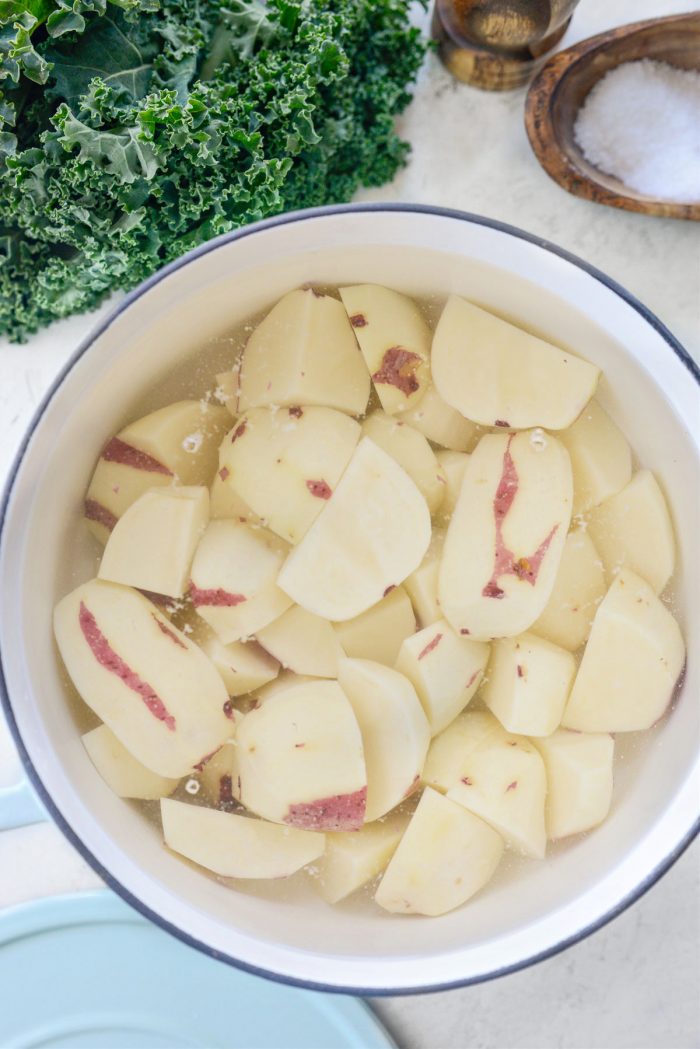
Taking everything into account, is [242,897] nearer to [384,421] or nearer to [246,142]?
A: [384,421]

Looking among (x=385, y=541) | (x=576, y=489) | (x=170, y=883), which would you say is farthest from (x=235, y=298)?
(x=170, y=883)

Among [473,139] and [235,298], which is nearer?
[235,298]

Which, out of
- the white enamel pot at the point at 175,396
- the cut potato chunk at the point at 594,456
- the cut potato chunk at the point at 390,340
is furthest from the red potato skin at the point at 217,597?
the cut potato chunk at the point at 594,456

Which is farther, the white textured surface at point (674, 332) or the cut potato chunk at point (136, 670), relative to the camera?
the white textured surface at point (674, 332)

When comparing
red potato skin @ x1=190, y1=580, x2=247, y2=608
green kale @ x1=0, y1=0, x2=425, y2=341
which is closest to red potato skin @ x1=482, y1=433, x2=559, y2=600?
red potato skin @ x1=190, y1=580, x2=247, y2=608

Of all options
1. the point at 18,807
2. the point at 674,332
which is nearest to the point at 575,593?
the point at 674,332

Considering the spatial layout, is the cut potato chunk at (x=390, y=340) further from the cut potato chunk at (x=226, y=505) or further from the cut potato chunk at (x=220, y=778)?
the cut potato chunk at (x=220, y=778)

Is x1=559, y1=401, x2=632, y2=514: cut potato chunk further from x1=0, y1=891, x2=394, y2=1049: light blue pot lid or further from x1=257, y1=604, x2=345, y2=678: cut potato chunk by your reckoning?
x1=0, y1=891, x2=394, y2=1049: light blue pot lid
